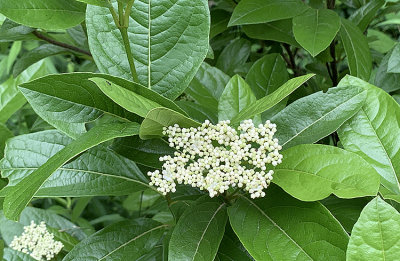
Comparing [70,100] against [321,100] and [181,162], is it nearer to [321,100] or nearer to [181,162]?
[181,162]

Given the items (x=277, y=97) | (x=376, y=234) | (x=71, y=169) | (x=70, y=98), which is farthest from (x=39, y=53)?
(x=376, y=234)

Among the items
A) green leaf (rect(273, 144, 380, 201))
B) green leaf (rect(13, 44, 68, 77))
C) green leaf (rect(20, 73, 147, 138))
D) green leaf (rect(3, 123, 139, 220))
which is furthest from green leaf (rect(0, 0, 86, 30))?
green leaf (rect(13, 44, 68, 77))

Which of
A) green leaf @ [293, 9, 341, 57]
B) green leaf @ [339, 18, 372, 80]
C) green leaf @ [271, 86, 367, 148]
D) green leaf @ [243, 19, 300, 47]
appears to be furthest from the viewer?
green leaf @ [243, 19, 300, 47]

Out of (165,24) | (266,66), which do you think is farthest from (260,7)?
(165,24)

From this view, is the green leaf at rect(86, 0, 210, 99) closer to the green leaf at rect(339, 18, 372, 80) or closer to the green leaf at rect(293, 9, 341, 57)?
the green leaf at rect(293, 9, 341, 57)

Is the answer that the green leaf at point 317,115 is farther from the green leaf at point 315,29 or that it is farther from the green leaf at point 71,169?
the green leaf at point 71,169

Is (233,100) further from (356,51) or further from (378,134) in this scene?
(356,51)

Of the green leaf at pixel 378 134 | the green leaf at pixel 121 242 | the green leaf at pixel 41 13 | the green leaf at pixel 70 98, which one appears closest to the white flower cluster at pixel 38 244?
the green leaf at pixel 121 242
